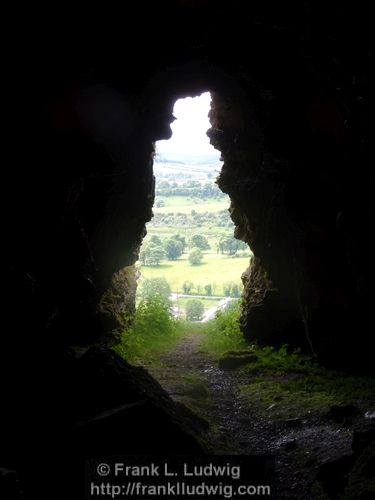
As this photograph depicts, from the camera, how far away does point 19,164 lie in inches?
385

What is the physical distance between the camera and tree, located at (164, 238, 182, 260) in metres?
95.0

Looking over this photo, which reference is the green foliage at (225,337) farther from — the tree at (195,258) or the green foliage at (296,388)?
the tree at (195,258)

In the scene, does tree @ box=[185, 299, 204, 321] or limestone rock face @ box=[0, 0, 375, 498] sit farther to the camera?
tree @ box=[185, 299, 204, 321]

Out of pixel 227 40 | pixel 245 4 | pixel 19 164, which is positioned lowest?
pixel 19 164

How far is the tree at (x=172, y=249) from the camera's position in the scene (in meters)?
95.0

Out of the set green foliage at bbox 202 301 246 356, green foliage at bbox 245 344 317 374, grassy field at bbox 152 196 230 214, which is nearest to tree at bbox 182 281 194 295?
green foliage at bbox 202 301 246 356

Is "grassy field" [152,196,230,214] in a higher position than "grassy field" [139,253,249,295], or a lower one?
higher

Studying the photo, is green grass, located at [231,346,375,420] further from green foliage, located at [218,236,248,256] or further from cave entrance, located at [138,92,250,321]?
green foliage, located at [218,236,248,256]

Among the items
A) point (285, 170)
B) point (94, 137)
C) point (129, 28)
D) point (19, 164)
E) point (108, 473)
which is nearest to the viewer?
point (108, 473)

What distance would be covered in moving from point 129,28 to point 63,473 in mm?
10236

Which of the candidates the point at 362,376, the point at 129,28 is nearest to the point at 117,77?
the point at 129,28

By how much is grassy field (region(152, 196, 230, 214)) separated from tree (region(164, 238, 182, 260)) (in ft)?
130

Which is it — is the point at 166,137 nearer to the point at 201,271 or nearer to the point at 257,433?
the point at 257,433

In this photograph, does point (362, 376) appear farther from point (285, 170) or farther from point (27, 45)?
point (27, 45)
